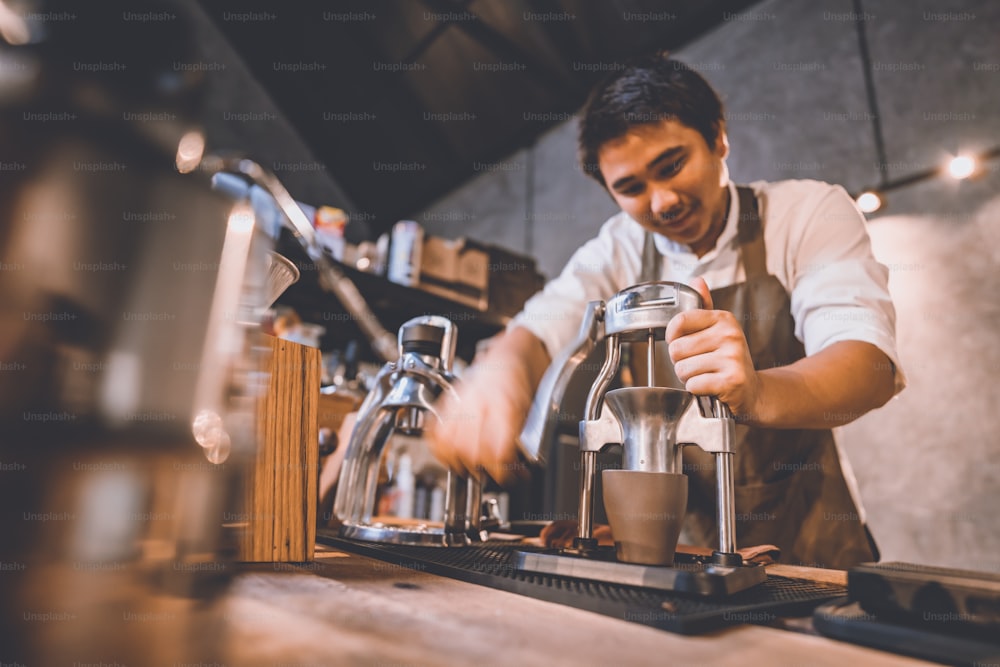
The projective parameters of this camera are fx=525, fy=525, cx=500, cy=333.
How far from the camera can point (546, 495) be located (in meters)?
2.38

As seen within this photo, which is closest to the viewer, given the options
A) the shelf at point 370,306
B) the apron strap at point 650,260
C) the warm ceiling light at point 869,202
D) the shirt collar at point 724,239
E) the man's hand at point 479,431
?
the man's hand at point 479,431

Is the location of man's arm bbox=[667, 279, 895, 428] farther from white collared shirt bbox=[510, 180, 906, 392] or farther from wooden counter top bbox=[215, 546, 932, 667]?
wooden counter top bbox=[215, 546, 932, 667]

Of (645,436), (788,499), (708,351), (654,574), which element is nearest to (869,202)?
(788,499)

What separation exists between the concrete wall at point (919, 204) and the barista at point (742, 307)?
3.14ft

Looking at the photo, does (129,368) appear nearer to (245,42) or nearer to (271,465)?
(271,465)

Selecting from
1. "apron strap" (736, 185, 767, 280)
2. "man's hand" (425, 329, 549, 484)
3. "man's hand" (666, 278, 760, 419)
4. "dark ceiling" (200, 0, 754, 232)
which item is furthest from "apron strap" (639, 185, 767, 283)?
"dark ceiling" (200, 0, 754, 232)

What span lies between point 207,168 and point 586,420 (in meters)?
1.18

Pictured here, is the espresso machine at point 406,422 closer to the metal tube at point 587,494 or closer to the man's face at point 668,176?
the metal tube at point 587,494

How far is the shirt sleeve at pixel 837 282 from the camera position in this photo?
902mm

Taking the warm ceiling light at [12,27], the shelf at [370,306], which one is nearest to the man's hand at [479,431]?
the warm ceiling light at [12,27]

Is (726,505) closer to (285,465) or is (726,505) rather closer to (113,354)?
(285,465)

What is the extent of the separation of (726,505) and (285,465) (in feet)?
1.59

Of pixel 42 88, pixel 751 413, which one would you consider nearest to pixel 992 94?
pixel 751 413

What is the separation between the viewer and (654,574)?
45 cm
